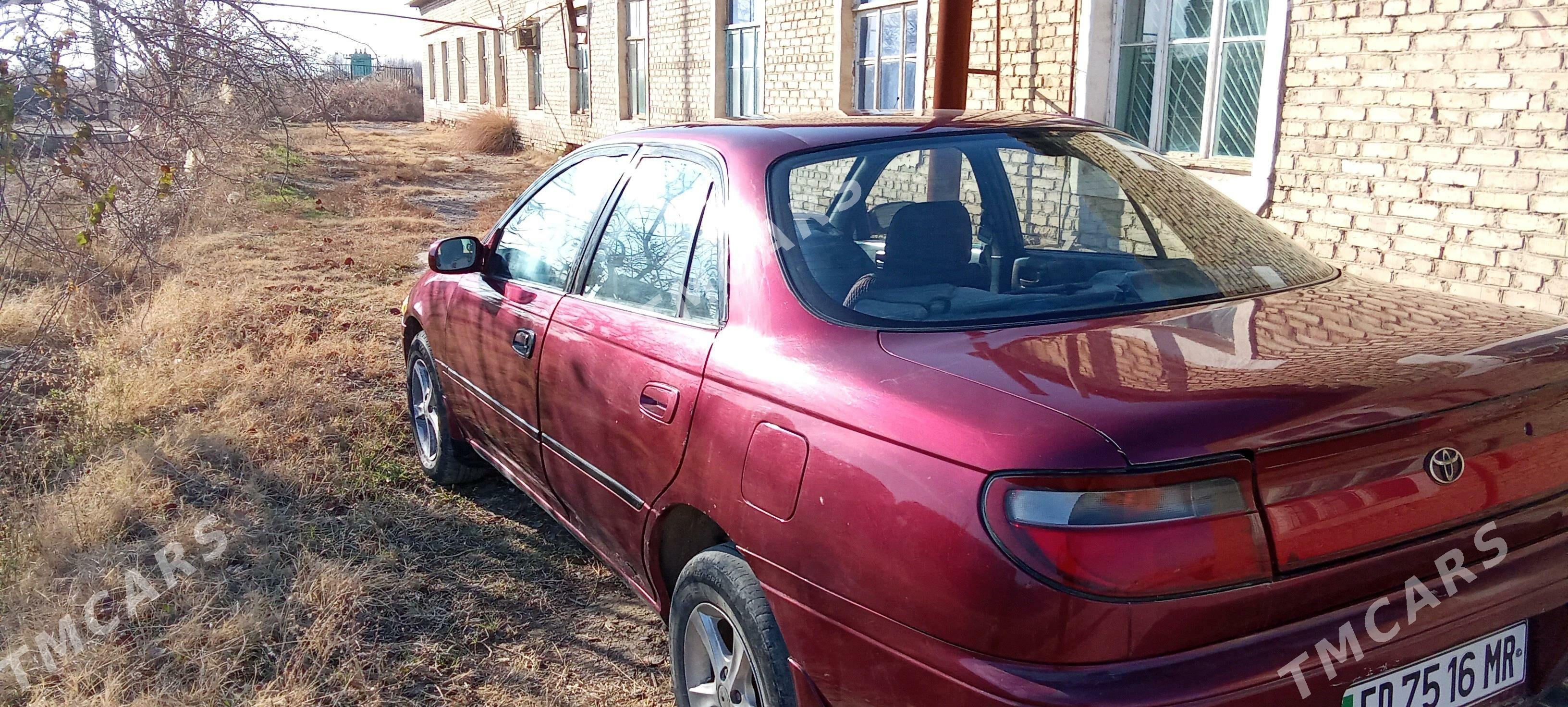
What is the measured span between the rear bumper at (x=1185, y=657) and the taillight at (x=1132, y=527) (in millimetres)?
123

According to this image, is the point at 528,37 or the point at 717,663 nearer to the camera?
the point at 717,663

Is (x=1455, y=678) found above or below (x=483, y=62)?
below

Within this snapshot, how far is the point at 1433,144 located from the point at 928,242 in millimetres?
3692

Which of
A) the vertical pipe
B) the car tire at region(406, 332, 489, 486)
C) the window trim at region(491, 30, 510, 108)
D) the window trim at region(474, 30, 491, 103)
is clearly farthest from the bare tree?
the window trim at region(474, 30, 491, 103)

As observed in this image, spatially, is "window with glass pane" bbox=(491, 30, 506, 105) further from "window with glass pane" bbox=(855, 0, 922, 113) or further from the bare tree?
the bare tree

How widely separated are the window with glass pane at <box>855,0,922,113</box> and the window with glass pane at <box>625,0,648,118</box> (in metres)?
6.30

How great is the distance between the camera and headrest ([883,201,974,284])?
2.39m

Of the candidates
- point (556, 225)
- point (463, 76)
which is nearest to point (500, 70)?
point (463, 76)

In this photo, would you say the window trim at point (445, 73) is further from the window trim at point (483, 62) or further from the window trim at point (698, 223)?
the window trim at point (698, 223)

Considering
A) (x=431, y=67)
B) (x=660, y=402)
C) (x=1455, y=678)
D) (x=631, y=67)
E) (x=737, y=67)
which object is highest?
(x=431, y=67)

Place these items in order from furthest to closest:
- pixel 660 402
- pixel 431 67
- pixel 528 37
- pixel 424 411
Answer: pixel 431 67 < pixel 528 37 < pixel 424 411 < pixel 660 402

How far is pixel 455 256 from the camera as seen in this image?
12.0 feet

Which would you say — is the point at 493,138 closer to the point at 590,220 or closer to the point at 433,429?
the point at 433,429

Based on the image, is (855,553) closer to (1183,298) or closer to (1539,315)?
(1183,298)
